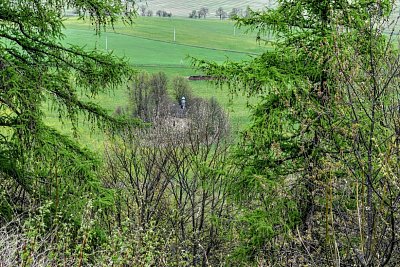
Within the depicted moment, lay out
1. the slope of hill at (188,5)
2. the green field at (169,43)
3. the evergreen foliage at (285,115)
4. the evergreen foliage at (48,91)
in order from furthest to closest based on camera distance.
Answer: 1. the slope of hill at (188,5)
2. the green field at (169,43)
3. the evergreen foliage at (285,115)
4. the evergreen foliage at (48,91)

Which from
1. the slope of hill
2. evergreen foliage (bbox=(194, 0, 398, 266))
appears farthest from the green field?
the slope of hill

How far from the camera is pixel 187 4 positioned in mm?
152500

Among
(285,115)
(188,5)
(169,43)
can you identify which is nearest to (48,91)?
(285,115)

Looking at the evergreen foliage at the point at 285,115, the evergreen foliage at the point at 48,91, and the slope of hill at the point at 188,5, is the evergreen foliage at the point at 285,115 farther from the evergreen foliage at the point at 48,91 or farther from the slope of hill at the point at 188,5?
the slope of hill at the point at 188,5

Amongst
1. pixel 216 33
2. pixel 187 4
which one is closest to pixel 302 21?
pixel 216 33

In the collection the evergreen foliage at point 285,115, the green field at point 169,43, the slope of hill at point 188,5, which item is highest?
the slope of hill at point 188,5

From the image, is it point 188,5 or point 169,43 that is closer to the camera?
point 169,43

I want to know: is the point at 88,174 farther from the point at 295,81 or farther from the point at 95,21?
the point at 295,81

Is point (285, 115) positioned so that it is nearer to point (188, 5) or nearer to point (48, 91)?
point (48, 91)

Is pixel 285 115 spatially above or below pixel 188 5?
below

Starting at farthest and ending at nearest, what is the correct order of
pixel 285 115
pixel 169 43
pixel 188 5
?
pixel 188 5 → pixel 169 43 → pixel 285 115

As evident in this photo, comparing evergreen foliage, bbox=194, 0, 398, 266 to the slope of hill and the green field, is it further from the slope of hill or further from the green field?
the slope of hill

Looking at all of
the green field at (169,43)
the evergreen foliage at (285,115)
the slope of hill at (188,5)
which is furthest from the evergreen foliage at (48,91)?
the slope of hill at (188,5)

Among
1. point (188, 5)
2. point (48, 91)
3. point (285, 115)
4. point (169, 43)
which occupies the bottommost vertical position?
point (169, 43)
